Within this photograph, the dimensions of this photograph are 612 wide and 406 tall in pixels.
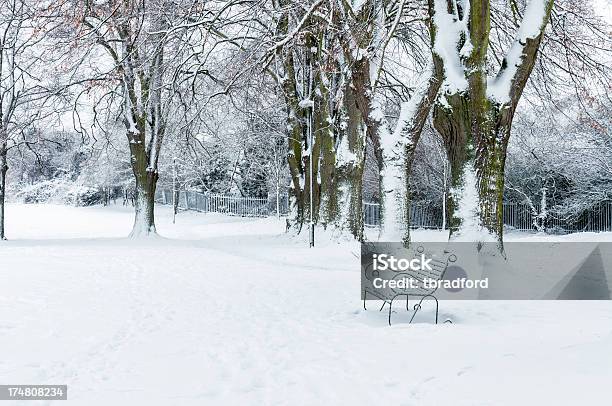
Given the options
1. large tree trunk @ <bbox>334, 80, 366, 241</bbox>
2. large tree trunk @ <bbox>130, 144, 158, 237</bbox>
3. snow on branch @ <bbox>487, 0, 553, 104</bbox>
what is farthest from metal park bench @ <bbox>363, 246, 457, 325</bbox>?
large tree trunk @ <bbox>130, 144, 158, 237</bbox>

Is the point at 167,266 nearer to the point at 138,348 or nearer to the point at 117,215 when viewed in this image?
the point at 138,348

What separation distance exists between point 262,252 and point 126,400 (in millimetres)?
12098

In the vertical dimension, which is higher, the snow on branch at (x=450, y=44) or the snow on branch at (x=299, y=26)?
the snow on branch at (x=299, y=26)

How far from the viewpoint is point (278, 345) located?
607 cm

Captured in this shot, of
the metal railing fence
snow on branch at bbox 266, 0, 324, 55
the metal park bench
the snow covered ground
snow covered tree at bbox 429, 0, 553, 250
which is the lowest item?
the snow covered ground

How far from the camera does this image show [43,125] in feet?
Answer: 70.7

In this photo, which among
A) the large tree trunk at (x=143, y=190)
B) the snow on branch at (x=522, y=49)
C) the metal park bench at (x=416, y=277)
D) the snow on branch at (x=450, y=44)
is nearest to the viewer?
the metal park bench at (x=416, y=277)

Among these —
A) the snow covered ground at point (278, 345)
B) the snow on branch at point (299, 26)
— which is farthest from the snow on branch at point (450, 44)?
the snow covered ground at point (278, 345)

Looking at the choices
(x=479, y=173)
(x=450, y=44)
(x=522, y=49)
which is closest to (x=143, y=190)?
(x=450, y=44)

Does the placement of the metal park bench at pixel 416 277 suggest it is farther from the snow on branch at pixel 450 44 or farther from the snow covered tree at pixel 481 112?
the snow on branch at pixel 450 44

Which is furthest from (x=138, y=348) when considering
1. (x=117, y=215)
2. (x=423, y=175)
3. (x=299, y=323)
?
(x=117, y=215)

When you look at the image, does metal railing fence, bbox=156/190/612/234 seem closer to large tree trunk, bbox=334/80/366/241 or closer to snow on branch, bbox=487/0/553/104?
large tree trunk, bbox=334/80/366/241

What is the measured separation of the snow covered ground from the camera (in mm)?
4336

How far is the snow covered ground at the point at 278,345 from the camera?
4336 mm
